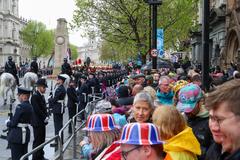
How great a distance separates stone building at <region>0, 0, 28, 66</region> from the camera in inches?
5113

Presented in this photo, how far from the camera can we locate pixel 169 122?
15.4 ft

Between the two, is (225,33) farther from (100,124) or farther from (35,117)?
(100,124)

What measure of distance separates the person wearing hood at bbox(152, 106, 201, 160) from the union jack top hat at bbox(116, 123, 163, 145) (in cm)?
29

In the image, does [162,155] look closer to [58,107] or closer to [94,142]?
[94,142]

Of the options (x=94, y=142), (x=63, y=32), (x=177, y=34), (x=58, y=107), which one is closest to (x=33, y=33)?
(x=63, y=32)

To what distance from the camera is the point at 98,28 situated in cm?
3350

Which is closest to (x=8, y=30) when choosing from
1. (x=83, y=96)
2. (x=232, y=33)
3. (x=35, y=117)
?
(x=232, y=33)

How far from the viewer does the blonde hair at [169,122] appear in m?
4.62

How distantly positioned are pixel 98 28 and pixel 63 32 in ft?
59.9

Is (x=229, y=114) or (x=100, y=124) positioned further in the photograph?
(x=100, y=124)

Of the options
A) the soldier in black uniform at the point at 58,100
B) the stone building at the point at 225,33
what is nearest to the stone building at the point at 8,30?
the stone building at the point at 225,33

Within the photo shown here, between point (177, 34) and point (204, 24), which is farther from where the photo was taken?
point (177, 34)

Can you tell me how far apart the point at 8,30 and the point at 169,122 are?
13424 centimetres

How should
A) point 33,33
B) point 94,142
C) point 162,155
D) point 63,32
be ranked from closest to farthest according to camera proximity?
point 162,155
point 94,142
point 63,32
point 33,33
